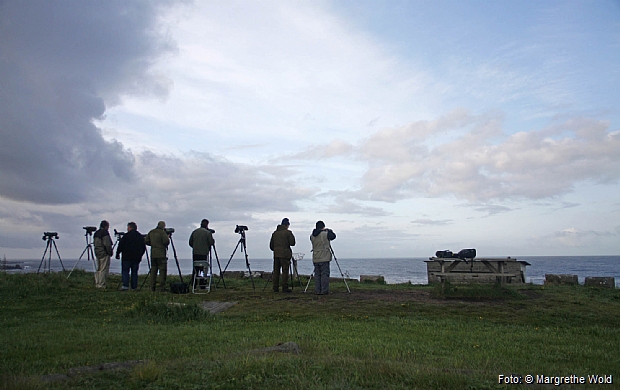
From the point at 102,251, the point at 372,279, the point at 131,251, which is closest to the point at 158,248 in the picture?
the point at 131,251

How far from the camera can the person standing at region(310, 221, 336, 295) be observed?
40.4ft

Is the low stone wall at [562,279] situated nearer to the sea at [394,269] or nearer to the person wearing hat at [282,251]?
the sea at [394,269]

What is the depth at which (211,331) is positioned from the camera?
732 centimetres

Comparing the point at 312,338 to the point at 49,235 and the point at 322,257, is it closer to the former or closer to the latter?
the point at 322,257

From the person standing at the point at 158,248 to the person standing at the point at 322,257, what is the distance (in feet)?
14.2

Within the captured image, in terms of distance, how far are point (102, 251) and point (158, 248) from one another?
5.41 feet

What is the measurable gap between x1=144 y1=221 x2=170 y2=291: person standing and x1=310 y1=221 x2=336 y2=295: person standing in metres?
4.34

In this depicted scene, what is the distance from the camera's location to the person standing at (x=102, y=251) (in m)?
13.6

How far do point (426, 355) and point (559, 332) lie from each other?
317cm

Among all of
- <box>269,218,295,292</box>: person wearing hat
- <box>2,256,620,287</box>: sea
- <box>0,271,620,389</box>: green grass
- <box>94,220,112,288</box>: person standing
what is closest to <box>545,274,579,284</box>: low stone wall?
<box>2,256,620,287</box>: sea

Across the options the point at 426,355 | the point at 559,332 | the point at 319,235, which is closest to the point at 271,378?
the point at 426,355

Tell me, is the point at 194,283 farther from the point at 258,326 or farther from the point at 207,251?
the point at 258,326

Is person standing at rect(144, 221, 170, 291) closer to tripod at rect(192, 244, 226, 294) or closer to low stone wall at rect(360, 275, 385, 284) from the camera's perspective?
tripod at rect(192, 244, 226, 294)

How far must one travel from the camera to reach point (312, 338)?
670cm
